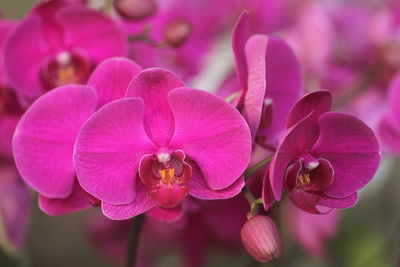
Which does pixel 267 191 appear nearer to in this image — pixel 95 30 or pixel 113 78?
pixel 113 78

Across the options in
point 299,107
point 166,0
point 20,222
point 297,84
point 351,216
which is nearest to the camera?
point 299,107

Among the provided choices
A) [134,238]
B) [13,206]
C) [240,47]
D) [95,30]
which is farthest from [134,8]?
[13,206]

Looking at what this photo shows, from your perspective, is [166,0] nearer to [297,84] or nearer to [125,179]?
[297,84]

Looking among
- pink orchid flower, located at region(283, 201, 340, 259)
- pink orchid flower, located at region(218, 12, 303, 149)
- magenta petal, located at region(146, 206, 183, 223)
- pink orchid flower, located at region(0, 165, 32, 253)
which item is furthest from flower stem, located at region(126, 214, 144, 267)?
pink orchid flower, located at region(283, 201, 340, 259)

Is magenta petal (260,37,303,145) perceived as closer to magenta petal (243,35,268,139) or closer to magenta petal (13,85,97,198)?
magenta petal (243,35,268,139)

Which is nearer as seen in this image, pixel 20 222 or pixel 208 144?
pixel 208 144

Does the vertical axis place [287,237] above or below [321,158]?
below

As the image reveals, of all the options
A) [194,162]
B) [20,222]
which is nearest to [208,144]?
[194,162]
